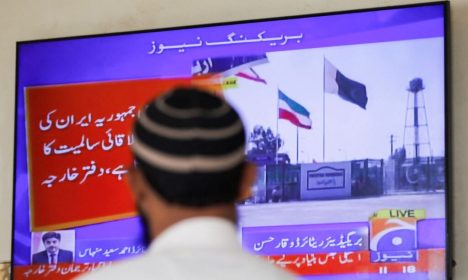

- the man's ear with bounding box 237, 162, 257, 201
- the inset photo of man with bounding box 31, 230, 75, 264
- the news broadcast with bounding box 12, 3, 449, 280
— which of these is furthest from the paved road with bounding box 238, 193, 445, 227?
the man's ear with bounding box 237, 162, 257, 201

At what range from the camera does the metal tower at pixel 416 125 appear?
2.14 meters

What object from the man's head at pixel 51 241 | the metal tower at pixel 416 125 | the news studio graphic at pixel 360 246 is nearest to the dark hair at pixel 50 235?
the man's head at pixel 51 241

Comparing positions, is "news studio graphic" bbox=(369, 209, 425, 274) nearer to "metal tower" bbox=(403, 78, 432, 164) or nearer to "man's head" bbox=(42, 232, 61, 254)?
"metal tower" bbox=(403, 78, 432, 164)

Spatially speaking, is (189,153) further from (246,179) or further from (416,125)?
(416,125)

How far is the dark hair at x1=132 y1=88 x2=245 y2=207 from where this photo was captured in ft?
2.91

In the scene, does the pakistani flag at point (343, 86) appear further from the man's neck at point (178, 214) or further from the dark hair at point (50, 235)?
the man's neck at point (178, 214)

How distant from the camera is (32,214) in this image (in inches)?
97.3

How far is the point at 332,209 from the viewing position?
2201 millimetres

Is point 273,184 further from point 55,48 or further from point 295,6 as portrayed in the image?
point 55,48

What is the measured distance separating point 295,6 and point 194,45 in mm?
306

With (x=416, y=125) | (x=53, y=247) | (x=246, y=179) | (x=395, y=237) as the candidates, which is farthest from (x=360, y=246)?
(x=246, y=179)

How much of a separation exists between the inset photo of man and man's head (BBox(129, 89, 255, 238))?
156 centimetres

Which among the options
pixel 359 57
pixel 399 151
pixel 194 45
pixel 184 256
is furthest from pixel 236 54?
pixel 184 256

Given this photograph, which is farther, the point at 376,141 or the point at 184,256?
the point at 376,141
